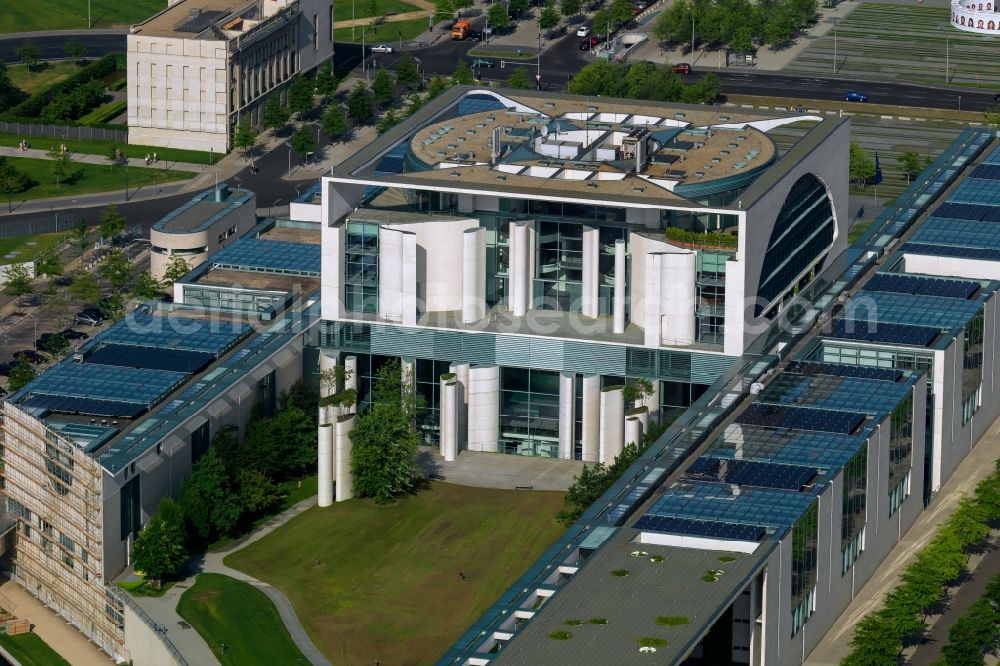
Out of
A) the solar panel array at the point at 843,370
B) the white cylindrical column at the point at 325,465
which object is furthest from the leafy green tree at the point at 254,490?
the solar panel array at the point at 843,370

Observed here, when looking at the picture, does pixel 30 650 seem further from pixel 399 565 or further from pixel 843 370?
pixel 843 370

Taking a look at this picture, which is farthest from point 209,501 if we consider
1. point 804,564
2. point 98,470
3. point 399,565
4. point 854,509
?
point 854,509

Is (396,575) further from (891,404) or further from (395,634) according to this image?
(891,404)

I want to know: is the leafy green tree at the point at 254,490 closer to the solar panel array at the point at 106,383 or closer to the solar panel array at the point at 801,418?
the solar panel array at the point at 106,383

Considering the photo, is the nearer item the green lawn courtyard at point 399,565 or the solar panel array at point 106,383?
the green lawn courtyard at point 399,565

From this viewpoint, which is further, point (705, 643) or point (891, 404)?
point (891, 404)

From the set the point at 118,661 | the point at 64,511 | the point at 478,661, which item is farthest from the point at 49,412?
the point at 478,661
